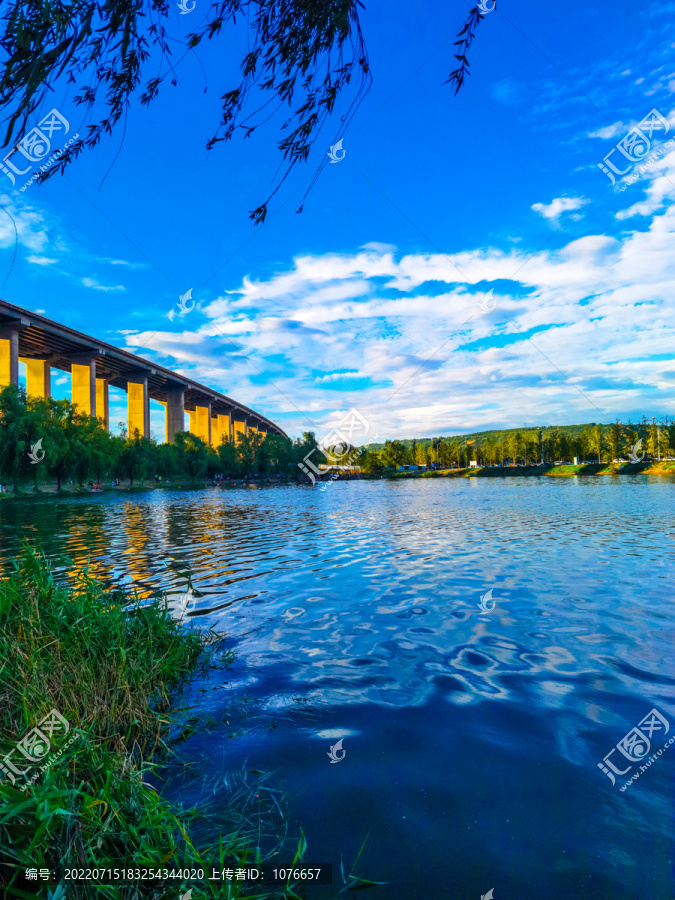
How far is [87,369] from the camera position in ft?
328

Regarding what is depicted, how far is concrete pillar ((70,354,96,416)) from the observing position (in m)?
99.2

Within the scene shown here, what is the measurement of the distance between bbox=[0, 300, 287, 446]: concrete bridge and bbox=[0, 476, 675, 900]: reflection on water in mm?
76798

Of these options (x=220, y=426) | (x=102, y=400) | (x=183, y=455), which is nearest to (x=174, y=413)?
(x=102, y=400)

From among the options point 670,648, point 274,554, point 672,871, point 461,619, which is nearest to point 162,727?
point 672,871

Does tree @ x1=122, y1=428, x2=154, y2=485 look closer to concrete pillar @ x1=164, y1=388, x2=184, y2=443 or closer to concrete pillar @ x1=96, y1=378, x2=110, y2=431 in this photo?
concrete pillar @ x1=96, y1=378, x2=110, y2=431

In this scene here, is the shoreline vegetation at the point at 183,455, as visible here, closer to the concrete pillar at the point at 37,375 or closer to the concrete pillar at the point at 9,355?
the concrete pillar at the point at 9,355

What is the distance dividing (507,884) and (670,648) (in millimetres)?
6248

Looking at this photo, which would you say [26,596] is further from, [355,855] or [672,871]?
[672,871]

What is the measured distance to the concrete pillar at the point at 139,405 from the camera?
11706cm

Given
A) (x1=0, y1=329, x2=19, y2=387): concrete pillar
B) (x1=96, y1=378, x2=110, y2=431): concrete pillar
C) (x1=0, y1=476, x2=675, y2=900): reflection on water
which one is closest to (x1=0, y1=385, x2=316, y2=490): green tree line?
(x1=0, y1=329, x2=19, y2=387): concrete pillar

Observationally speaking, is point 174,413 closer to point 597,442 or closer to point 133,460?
point 133,460

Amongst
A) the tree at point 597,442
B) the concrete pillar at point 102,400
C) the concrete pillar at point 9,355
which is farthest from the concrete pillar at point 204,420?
the tree at point 597,442

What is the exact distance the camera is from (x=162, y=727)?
559cm

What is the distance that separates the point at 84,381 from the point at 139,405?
18.9 metres
